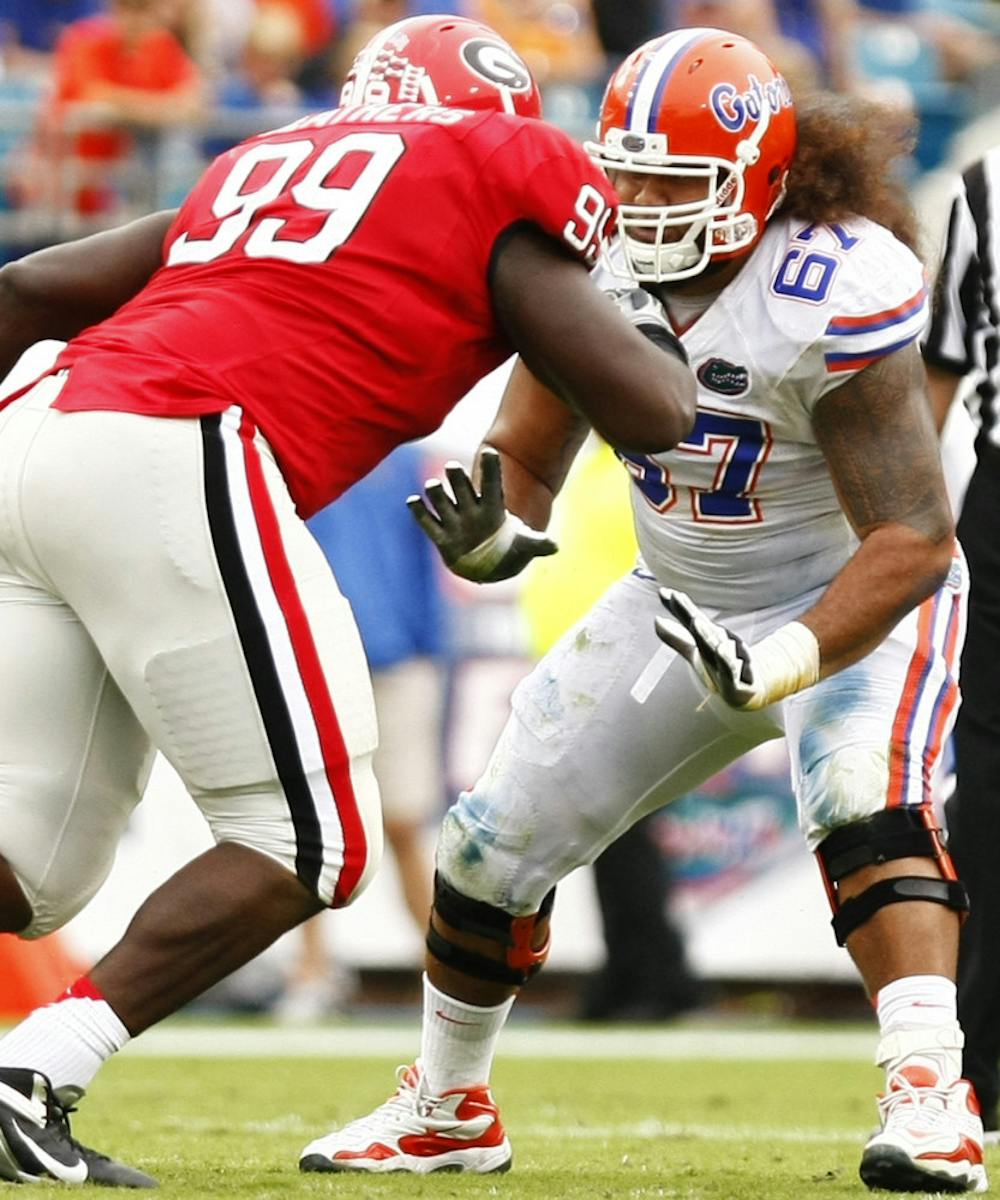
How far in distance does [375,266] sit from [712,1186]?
1.48 meters

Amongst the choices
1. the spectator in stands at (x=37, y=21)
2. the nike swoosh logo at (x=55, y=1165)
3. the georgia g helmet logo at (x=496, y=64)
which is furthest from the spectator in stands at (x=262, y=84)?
the nike swoosh logo at (x=55, y=1165)

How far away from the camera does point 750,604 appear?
400 centimetres

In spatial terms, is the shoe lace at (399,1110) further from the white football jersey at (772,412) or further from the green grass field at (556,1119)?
the white football jersey at (772,412)

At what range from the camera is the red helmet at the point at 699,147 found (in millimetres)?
3729

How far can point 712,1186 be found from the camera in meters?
3.55

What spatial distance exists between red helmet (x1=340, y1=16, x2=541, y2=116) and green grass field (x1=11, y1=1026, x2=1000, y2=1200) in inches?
64.5

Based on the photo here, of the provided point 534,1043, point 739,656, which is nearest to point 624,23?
point 534,1043

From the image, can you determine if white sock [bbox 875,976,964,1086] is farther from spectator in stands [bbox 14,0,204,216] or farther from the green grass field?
spectator in stands [bbox 14,0,204,216]

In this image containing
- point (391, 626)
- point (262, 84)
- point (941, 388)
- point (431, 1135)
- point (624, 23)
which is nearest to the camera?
point (431, 1135)

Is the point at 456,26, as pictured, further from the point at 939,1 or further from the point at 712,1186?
the point at 939,1

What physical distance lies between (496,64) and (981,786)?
180 cm

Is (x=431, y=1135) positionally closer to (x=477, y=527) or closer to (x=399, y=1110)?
(x=399, y=1110)

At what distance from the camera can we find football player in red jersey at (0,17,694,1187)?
10.3ft

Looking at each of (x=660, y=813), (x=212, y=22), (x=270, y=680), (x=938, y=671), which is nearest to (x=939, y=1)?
(x=212, y=22)
